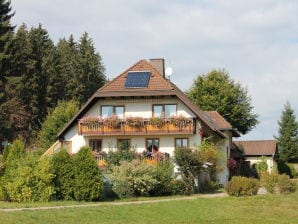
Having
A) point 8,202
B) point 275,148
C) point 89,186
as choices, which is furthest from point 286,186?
point 275,148

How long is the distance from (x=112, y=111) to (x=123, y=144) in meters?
2.87

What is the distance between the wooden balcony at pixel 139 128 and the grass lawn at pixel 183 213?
37.9 feet

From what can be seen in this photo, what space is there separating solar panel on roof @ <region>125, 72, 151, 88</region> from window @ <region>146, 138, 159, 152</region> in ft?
13.0

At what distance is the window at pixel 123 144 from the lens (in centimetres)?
3984

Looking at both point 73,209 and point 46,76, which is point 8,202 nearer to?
point 73,209

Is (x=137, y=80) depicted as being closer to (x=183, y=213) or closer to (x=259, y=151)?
(x=183, y=213)

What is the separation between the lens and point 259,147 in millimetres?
64250

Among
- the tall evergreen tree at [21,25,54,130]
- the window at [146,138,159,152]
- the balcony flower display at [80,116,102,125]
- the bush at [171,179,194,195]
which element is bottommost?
the bush at [171,179,194,195]

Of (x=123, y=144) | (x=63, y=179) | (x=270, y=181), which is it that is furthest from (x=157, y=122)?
(x=63, y=179)

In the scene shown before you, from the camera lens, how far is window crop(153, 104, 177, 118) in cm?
4031

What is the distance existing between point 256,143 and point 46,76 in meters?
26.7

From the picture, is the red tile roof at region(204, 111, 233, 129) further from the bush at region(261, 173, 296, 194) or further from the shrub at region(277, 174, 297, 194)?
the shrub at region(277, 174, 297, 194)

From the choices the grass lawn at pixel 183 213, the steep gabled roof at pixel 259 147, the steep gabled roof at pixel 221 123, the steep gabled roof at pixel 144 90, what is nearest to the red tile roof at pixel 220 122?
the steep gabled roof at pixel 221 123

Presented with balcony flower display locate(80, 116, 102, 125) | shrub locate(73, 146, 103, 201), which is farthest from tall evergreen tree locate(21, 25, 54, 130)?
shrub locate(73, 146, 103, 201)
